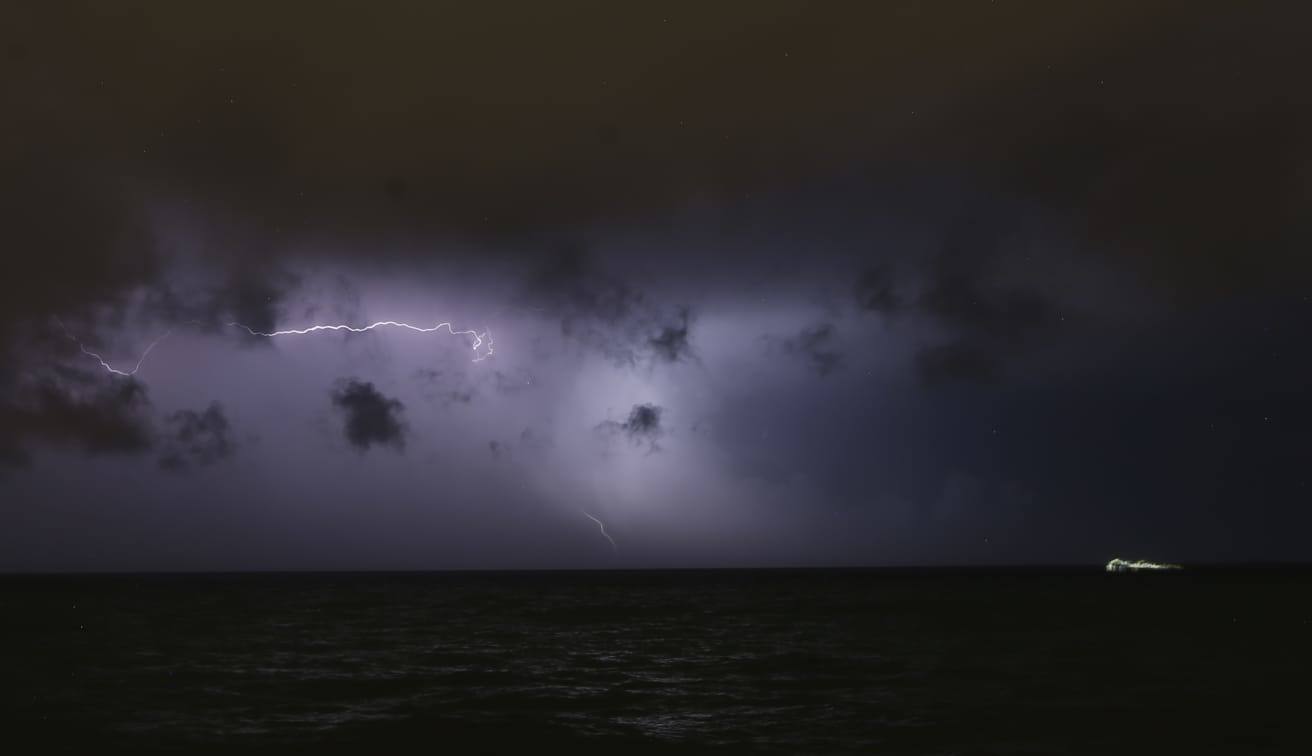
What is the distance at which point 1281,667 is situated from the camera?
3659 centimetres

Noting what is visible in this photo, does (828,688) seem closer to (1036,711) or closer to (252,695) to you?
(1036,711)

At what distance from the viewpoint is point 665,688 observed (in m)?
31.0

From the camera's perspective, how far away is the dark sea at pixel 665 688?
22.8 meters

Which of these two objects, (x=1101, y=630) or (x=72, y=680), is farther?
(x=1101, y=630)

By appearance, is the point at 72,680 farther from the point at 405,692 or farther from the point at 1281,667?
the point at 1281,667

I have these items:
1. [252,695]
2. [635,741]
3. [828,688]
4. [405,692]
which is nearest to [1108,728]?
[828,688]

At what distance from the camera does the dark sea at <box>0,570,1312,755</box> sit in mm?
22781

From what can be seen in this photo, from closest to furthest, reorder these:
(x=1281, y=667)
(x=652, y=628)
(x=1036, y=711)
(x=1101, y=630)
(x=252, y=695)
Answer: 1. (x=1036, y=711)
2. (x=252, y=695)
3. (x=1281, y=667)
4. (x=1101, y=630)
5. (x=652, y=628)

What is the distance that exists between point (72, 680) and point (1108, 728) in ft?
119

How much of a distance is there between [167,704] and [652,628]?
35.1 m

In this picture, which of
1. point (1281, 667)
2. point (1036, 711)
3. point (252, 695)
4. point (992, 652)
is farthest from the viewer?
point (992, 652)

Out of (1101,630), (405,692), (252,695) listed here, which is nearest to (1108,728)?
(405,692)

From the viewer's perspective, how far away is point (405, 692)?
2992cm

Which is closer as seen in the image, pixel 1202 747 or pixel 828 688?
pixel 1202 747
